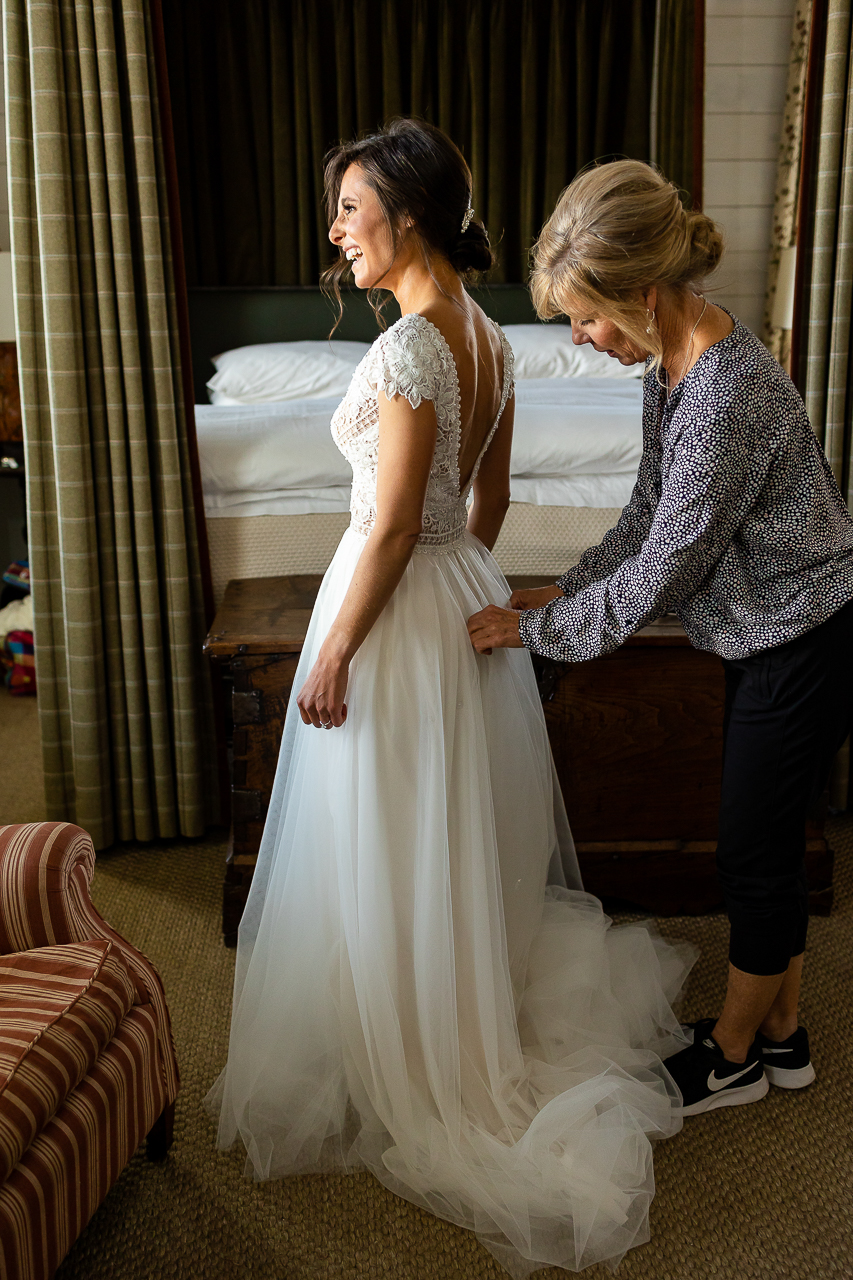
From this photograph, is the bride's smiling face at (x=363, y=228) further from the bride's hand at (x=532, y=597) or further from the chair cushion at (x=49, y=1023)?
the chair cushion at (x=49, y=1023)

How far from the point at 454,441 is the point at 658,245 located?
1.29 feet

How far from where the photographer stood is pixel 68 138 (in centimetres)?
210

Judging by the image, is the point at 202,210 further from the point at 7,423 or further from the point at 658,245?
the point at 658,245

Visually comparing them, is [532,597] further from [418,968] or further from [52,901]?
[52,901]

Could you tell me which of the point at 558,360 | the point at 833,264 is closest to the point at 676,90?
the point at 558,360

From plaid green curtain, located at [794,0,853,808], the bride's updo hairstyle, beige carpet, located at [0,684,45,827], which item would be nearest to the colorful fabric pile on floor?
beige carpet, located at [0,684,45,827]

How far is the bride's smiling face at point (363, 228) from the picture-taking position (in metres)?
1.47

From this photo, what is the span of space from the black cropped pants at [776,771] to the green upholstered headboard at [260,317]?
2731 mm

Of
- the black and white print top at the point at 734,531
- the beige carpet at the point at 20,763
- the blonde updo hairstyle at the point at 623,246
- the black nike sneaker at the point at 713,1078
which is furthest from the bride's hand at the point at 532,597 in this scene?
the beige carpet at the point at 20,763

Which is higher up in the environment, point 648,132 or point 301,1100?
point 648,132

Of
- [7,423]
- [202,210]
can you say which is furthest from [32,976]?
[202,210]

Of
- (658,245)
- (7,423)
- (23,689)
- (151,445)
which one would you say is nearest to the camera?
(658,245)

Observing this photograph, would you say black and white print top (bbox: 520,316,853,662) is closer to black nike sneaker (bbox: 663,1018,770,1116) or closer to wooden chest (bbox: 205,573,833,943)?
wooden chest (bbox: 205,573,833,943)

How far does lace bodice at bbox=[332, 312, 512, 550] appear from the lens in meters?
1.38
